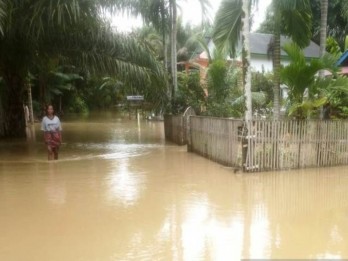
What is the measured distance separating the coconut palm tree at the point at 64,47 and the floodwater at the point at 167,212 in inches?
169

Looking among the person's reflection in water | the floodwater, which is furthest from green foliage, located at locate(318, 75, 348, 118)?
the person's reflection in water

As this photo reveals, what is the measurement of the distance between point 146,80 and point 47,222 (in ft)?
31.8

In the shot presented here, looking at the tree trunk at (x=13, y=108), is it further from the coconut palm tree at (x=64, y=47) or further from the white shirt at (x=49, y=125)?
the white shirt at (x=49, y=125)

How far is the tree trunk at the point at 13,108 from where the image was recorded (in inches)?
682

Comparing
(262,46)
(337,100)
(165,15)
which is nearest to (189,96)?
(165,15)

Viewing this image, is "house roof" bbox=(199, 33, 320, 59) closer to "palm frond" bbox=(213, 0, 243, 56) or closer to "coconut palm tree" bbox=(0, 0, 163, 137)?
"coconut palm tree" bbox=(0, 0, 163, 137)

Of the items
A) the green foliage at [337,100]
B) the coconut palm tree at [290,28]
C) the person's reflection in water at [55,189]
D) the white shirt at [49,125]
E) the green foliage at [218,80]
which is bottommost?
the person's reflection in water at [55,189]

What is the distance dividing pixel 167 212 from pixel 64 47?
1021cm

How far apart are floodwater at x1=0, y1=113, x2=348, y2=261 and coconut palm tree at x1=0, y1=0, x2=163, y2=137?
4289 millimetres

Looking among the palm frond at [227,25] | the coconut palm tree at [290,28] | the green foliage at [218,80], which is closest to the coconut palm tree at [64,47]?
the green foliage at [218,80]

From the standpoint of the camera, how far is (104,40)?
585 inches

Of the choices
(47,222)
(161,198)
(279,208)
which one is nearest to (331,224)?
(279,208)

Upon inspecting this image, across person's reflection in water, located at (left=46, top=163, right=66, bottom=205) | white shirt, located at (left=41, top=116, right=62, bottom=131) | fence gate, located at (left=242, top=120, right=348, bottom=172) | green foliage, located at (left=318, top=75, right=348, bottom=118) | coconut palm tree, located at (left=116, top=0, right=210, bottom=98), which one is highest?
coconut palm tree, located at (left=116, top=0, right=210, bottom=98)

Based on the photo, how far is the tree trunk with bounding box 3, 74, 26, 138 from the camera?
17.3 meters
